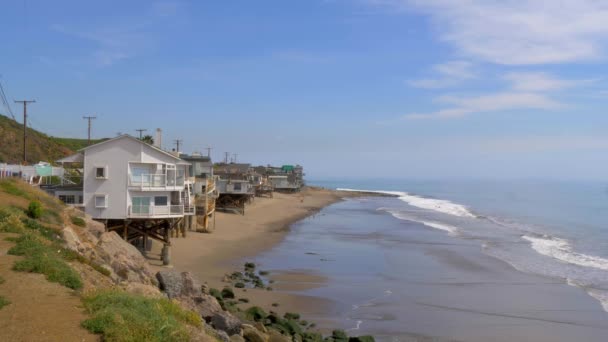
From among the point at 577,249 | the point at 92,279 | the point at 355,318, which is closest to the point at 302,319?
the point at 355,318

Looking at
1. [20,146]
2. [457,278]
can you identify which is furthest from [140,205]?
[20,146]

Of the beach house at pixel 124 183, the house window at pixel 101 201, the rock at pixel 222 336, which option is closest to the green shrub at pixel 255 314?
the rock at pixel 222 336

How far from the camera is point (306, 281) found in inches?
1194

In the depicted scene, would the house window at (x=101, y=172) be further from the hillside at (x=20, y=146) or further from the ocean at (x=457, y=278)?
the hillside at (x=20, y=146)

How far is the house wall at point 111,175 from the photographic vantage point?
3078 cm

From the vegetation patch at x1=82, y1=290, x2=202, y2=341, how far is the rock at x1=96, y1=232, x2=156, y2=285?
188 inches

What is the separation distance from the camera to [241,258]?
36.0 meters

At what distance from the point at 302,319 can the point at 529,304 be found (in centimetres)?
1120

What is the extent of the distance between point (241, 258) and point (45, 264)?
21.4 m

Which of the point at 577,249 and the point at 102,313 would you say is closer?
the point at 102,313

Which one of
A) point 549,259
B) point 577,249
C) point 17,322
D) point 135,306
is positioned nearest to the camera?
point 17,322

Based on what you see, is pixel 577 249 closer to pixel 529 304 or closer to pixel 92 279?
pixel 529 304

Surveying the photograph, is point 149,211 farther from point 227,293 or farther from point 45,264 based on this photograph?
point 45,264

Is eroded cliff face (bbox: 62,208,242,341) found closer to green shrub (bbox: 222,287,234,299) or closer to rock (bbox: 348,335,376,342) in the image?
green shrub (bbox: 222,287,234,299)
